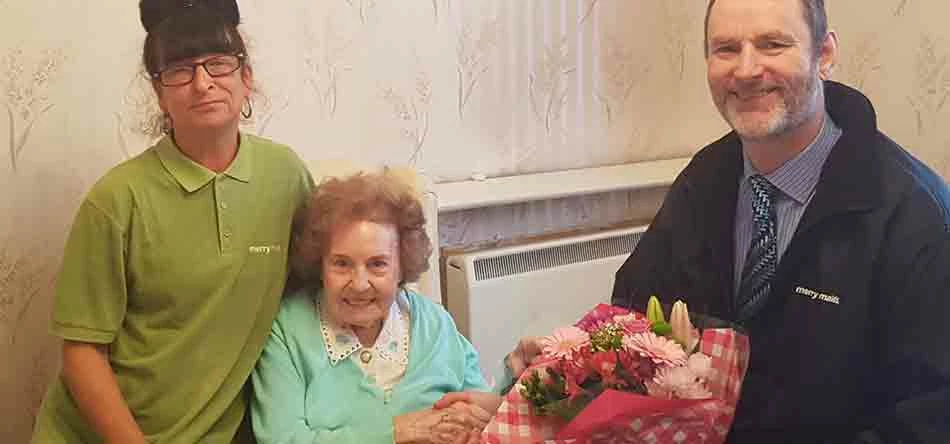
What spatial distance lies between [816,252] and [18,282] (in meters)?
1.52

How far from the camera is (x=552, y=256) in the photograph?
8.63ft

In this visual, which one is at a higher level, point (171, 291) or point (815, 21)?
point (815, 21)

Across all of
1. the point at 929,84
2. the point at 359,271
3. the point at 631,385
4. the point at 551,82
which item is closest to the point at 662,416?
the point at 631,385

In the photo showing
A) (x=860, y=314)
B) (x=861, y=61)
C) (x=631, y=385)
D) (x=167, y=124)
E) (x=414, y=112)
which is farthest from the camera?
(x=861, y=61)

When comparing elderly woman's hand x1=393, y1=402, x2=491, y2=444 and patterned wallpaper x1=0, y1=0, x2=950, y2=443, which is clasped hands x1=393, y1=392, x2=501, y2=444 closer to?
elderly woman's hand x1=393, y1=402, x2=491, y2=444

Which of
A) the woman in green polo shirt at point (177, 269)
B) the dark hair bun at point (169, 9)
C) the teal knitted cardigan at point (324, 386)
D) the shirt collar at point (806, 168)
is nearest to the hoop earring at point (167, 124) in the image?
the woman in green polo shirt at point (177, 269)

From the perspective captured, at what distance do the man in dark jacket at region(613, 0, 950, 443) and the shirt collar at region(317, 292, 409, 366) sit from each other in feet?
1.71

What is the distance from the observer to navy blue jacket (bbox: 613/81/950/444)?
4.64 feet

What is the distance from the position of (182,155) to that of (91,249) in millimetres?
221

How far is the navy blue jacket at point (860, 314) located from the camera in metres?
1.41

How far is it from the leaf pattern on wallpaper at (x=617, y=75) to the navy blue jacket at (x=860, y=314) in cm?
120

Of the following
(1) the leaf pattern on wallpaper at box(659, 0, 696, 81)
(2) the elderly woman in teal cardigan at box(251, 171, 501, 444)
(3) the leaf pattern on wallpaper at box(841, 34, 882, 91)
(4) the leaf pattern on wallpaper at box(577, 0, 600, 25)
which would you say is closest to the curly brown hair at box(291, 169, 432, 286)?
(2) the elderly woman in teal cardigan at box(251, 171, 501, 444)

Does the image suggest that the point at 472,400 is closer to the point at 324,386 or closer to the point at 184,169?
the point at 324,386

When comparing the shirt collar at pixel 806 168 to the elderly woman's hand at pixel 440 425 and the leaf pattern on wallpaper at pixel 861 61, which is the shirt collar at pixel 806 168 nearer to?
the elderly woman's hand at pixel 440 425
